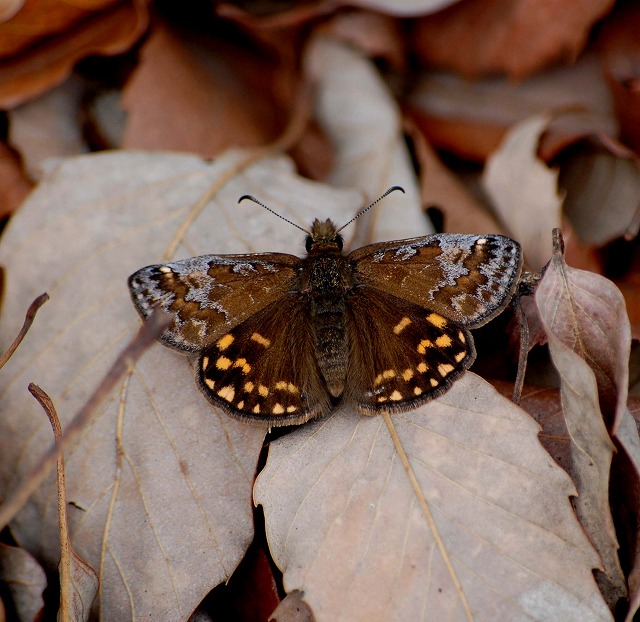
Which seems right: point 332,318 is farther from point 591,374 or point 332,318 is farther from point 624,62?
point 624,62

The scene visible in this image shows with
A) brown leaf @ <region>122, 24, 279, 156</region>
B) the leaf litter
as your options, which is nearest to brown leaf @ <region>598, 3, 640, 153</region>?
the leaf litter

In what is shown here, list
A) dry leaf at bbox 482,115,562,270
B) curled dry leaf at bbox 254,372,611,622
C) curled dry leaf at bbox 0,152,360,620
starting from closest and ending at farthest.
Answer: curled dry leaf at bbox 254,372,611,622 → curled dry leaf at bbox 0,152,360,620 → dry leaf at bbox 482,115,562,270

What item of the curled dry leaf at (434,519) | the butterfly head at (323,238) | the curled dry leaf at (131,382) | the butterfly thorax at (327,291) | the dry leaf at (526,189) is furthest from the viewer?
the dry leaf at (526,189)

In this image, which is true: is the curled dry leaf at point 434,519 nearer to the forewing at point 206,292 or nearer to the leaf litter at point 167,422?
the leaf litter at point 167,422

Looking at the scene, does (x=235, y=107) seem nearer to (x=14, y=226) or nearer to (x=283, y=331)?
(x=14, y=226)

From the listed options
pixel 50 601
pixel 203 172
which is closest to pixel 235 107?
pixel 203 172

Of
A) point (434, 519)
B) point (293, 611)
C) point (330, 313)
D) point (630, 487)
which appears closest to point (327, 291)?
point (330, 313)

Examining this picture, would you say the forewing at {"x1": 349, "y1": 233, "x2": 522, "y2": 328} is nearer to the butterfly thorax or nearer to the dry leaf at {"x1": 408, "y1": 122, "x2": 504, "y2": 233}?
the butterfly thorax

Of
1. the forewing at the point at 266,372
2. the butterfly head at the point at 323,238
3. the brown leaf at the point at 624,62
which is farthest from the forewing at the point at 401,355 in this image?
the brown leaf at the point at 624,62
